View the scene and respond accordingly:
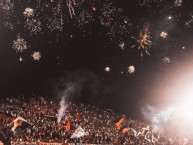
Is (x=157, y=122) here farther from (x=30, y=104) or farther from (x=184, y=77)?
(x=30, y=104)

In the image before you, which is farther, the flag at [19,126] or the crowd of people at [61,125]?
the crowd of people at [61,125]

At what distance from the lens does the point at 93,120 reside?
32.0m

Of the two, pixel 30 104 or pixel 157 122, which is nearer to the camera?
pixel 30 104

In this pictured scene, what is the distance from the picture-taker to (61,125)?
26.5m

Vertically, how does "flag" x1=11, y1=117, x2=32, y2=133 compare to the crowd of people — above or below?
below

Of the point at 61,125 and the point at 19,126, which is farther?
the point at 61,125

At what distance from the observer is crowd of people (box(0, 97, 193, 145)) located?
2388cm

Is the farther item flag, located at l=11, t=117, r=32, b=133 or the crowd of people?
the crowd of people

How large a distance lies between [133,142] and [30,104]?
29.7ft

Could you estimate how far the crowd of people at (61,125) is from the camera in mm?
23875

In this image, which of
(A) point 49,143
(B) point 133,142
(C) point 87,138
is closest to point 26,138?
(A) point 49,143

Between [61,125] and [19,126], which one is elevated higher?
→ [61,125]

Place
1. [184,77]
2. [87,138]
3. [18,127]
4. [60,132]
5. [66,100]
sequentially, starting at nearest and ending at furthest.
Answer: [18,127] → [60,132] → [87,138] → [66,100] → [184,77]

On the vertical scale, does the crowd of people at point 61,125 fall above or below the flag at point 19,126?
above
